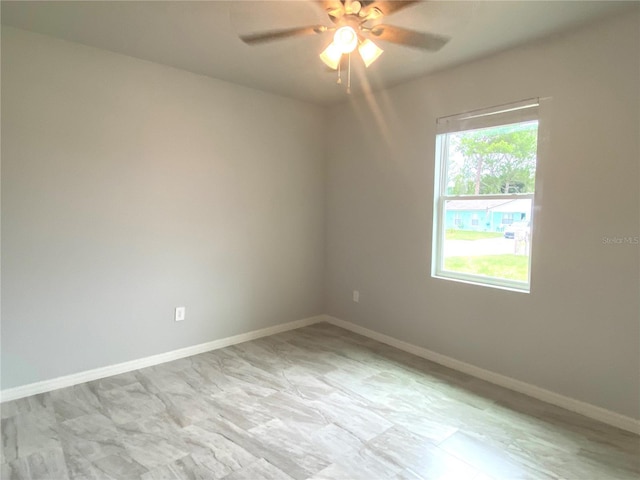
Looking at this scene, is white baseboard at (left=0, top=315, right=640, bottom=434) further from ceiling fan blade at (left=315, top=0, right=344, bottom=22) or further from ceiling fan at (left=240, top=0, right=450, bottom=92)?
ceiling fan blade at (left=315, top=0, right=344, bottom=22)

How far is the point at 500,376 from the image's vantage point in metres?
2.85

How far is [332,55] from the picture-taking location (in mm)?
1989

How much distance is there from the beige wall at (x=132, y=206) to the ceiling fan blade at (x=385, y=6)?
6.46 ft

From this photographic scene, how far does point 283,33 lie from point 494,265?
2.31m

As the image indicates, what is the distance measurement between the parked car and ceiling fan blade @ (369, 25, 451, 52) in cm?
152

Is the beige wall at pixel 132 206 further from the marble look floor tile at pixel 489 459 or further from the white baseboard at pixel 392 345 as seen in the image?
the marble look floor tile at pixel 489 459

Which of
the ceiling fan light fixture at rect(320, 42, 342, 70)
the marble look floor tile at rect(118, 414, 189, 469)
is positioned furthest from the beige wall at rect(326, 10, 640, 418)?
the marble look floor tile at rect(118, 414, 189, 469)

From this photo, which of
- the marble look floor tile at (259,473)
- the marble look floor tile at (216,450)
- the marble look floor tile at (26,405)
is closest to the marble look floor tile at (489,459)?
the marble look floor tile at (259,473)

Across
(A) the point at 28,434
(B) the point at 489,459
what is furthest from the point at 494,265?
(A) the point at 28,434

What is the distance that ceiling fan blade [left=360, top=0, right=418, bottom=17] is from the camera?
1.70 m

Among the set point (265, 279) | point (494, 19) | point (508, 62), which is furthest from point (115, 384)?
point (508, 62)

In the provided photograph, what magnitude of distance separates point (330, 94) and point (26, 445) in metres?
3.60

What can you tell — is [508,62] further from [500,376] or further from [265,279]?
[265,279]

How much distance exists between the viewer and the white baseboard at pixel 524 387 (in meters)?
2.31
